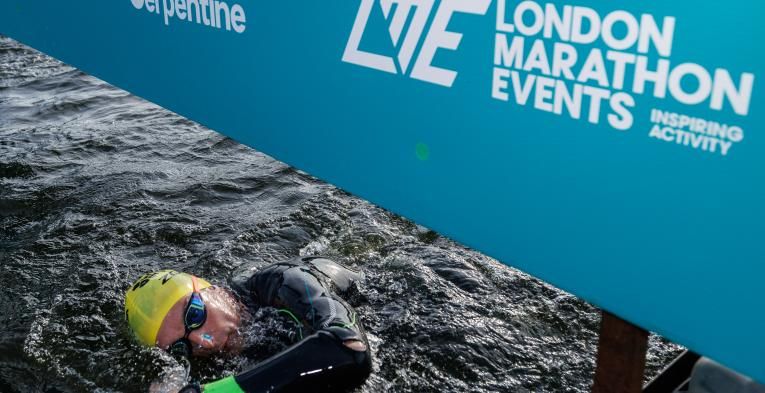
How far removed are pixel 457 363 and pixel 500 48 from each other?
253 cm

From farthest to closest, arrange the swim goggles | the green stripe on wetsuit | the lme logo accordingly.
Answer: the swim goggles → the green stripe on wetsuit → the lme logo

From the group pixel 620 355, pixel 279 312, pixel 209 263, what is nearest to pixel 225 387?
pixel 279 312

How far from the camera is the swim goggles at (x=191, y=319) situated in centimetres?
324

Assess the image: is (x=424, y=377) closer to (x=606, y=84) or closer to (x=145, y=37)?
(x=145, y=37)

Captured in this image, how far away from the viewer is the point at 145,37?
2711 mm

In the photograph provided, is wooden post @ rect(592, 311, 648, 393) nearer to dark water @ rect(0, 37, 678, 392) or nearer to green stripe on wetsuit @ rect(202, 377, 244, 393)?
green stripe on wetsuit @ rect(202, 377, 244, 393)

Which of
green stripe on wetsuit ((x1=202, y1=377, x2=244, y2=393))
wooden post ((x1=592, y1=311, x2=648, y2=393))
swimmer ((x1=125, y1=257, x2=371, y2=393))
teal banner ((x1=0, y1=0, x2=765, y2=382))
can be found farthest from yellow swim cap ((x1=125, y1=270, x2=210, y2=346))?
wooden post ((x1=592, y1=311, x2=648, y2=393))

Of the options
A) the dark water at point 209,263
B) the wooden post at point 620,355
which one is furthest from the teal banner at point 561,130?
the dark water at point 209,263

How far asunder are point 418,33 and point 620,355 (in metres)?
1.00

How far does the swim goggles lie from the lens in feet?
10.6

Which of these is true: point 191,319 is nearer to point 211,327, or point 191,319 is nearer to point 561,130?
point 211,327

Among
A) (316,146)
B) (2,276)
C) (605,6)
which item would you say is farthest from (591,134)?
(2,276)

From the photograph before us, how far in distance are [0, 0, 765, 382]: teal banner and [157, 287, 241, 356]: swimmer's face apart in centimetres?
135

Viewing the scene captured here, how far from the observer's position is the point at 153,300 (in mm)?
3324
